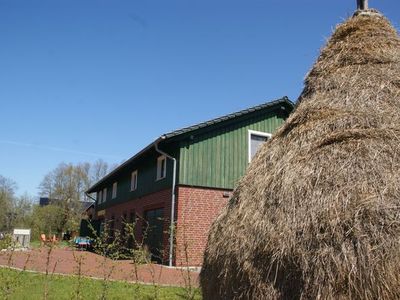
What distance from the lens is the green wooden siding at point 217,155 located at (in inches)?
693

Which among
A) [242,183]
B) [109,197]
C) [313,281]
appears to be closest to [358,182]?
[313,281]

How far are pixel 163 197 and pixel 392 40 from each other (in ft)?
44.8

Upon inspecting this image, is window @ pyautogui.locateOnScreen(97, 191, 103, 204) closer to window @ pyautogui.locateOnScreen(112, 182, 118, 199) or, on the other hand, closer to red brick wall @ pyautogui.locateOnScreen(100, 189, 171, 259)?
window @ pyautogui.locateOnScreen(112, 182, 118, 199)

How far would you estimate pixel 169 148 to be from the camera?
728 inches

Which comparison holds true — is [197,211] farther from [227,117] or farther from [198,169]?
[227,117]

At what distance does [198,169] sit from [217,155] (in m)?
1.05

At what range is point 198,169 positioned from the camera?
17.8m

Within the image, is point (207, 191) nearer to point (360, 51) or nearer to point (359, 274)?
point (360, 51)

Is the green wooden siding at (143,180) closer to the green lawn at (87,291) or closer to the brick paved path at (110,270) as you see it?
the brick paved path at (110,270)

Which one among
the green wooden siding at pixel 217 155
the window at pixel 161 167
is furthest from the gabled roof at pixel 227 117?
the window at pixel 161 167

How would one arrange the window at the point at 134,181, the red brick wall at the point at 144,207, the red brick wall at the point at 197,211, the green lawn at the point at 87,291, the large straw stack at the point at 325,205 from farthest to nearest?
the window at the point at 134,181
the red brick wall at the point at 144,207
the red brick wall at the point at 197,211
the green lawn at the point at 87,291
the large straw stack at the point at 325,205

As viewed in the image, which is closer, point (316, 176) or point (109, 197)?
point (316, 176)

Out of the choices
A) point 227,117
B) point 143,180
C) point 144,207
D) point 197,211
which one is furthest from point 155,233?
point 227,117

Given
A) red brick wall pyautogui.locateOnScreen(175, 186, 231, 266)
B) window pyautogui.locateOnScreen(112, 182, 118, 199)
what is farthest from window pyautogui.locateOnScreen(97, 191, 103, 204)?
red brick wall pyautogui.locateOnScreen(175, 186, 231, 266)
